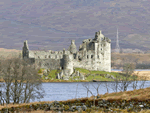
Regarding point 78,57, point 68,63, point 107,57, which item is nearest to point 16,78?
point 68,63

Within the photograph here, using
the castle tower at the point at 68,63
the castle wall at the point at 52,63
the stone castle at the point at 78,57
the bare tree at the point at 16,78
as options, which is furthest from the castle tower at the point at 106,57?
the bare tree at the point at 16,78

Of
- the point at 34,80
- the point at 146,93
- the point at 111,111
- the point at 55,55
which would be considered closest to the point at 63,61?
the point at 55,55

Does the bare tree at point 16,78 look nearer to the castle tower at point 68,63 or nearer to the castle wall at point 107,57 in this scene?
the castle tower at point 68,63

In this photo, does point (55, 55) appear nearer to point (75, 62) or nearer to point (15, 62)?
point (75, 62)

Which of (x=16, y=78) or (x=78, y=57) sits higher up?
(x=78, y=57)

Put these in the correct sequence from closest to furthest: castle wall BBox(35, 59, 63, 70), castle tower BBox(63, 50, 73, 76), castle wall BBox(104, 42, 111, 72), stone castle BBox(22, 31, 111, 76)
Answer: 1. castle tower BBox(63, 50, 73, 76)
2. stone castle BBox(22, 31, 111, 76)
3. castle wall BBox(35, 59, 63, 70)
4. castle wall BBox(104, 42, 111, 72)

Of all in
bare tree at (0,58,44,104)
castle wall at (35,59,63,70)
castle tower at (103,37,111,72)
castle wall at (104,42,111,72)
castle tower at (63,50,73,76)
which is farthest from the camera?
castle wall at (104,42,111,72)

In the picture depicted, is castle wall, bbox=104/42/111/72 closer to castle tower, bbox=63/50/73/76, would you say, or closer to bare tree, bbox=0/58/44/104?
castle tower, bbox=63/50/73/76

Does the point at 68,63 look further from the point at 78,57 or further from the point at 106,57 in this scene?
the point at 106,57

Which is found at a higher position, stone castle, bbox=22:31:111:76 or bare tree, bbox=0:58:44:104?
stone castle, bbox=22:31:111:76

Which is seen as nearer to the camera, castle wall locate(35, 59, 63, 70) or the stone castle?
the stone castle

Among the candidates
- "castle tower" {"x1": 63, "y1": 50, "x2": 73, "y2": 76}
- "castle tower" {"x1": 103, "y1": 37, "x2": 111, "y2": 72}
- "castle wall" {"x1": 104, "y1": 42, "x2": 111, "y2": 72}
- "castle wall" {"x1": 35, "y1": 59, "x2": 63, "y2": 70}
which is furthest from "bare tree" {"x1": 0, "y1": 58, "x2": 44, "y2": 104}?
"castle wall" {"x1": 104, "y1": 42, "x2": 111, "y2": 72}

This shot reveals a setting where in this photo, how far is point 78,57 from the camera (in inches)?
4860

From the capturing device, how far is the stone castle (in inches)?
4328
